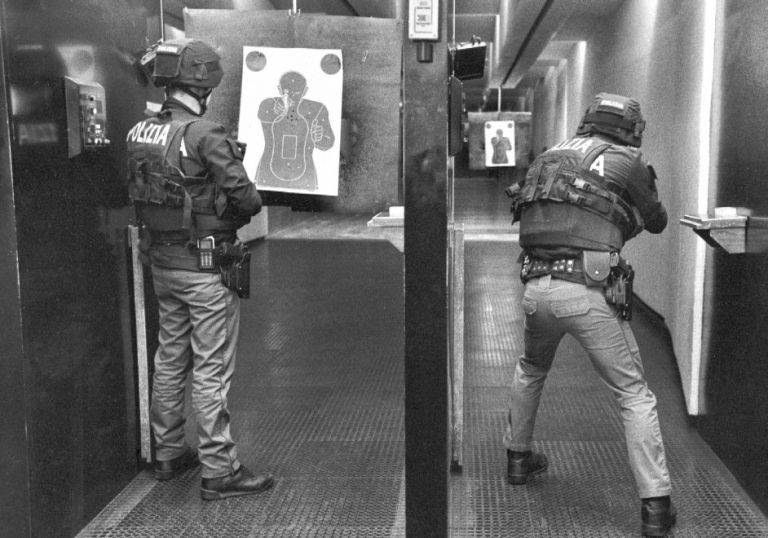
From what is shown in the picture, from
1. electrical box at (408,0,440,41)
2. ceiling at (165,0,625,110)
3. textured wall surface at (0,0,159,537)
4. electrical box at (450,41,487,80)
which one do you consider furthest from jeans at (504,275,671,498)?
ceiling at (165,0,625,110)

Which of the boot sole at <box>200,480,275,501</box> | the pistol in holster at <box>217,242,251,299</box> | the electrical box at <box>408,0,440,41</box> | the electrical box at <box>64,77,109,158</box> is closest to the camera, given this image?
the electrical box at <box>408,0,440,41</box>

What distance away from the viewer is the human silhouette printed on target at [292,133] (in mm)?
3668

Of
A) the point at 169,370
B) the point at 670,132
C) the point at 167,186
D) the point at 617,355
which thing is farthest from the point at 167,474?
the point at 670,132

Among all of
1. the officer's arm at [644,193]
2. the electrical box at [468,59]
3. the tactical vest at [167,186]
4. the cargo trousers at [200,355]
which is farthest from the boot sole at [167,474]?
the officer's arm at [644,193]

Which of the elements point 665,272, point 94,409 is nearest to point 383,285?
point 665,272

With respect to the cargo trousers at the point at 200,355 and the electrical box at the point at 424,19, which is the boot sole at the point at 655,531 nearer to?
the cargo trousers at the point at 200,355

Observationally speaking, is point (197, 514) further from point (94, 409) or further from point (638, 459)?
point (638, 459)

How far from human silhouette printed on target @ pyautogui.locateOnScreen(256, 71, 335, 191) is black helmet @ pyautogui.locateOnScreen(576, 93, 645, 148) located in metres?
1.17

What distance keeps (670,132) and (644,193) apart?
314 cm

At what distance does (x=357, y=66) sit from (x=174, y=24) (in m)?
3.42

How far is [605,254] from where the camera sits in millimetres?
2930

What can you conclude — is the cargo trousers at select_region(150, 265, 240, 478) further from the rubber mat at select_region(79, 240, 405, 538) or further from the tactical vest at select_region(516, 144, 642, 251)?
the tactical vest at select_region(516, 144, 642, 251)

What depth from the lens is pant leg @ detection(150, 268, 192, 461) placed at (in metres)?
3.30

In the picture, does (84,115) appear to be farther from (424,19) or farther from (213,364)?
(424,19)
